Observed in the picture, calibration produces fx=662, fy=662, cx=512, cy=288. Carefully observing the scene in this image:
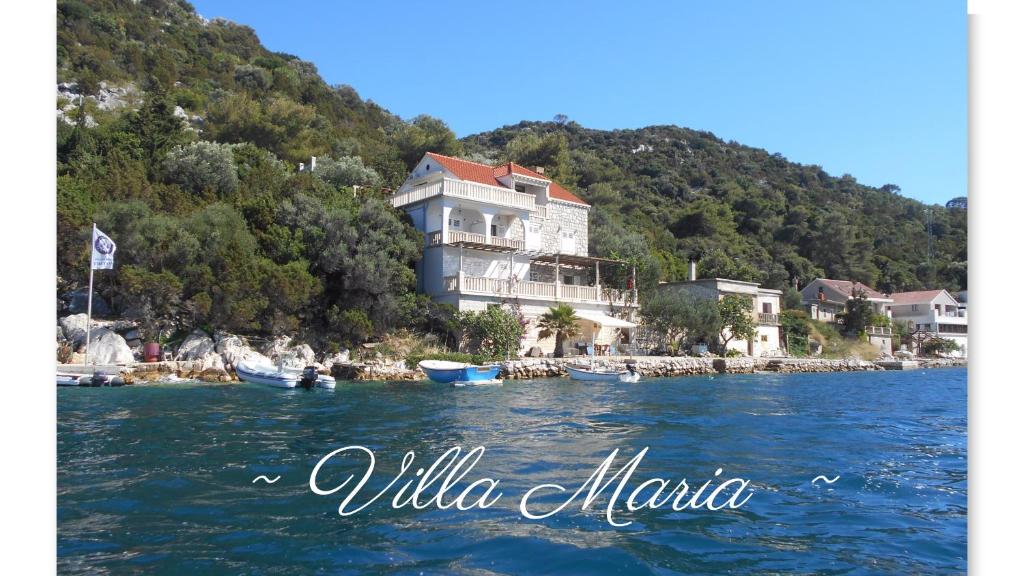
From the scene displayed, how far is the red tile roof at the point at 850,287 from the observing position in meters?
31.6

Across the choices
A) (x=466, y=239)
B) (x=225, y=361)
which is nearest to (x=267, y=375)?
(x=225, y=361)

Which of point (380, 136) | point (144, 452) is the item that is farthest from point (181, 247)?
point (380, 136)

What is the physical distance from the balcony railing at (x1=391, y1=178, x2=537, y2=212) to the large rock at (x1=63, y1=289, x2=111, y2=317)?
957cm

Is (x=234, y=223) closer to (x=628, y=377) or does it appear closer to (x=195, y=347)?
(x=195, y=347)

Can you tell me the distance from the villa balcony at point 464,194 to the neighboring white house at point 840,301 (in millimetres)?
18047

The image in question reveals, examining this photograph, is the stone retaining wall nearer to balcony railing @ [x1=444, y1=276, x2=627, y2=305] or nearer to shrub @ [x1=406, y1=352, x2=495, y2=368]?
shrub @ [x1=406, y1=352, x2=495, y2=368]

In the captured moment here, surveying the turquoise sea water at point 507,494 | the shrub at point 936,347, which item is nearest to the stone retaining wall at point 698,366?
the shrub at point 936,347

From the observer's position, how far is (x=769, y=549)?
357cm

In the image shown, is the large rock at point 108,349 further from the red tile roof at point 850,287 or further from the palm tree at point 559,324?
the red tile roof at point 850,287

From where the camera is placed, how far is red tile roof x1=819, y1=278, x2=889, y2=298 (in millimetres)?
31562

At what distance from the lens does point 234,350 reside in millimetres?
17359

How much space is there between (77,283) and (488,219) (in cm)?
1262

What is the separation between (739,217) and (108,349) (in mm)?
41714
